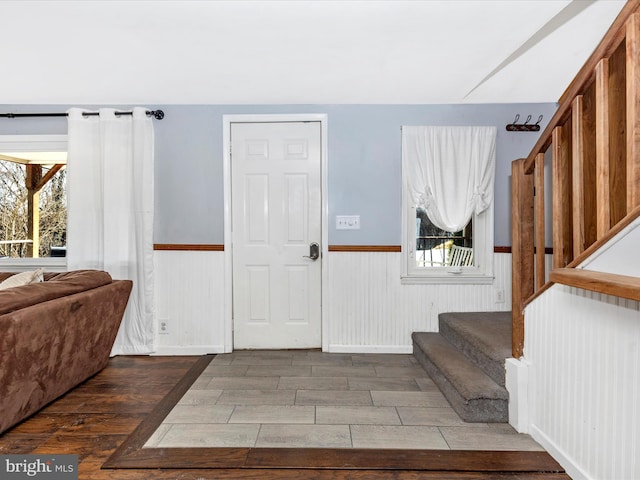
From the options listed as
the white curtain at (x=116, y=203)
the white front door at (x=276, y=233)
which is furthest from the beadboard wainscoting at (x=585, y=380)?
the white curtain at (x=116, y=203)

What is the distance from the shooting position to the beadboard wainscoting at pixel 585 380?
56.6 inches

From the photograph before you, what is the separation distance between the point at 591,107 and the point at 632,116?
46 centimetres

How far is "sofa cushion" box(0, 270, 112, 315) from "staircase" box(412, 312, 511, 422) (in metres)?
2.45

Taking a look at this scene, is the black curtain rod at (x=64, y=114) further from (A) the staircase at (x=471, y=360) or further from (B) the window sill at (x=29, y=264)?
(A) the staircase at (x=471, y=360)

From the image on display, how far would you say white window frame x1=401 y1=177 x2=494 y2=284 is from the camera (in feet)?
11.6

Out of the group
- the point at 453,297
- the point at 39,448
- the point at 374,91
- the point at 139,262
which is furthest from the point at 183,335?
the point at 374,91

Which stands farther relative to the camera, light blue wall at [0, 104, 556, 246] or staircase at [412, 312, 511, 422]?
light blue wall at [0, 104, 556, 246]

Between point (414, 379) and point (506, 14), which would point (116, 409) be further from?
point (506, 14)

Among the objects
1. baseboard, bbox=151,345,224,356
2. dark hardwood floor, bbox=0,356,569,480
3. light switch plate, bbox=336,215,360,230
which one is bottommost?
dark hardwood floor, bbox=0,356,569,480

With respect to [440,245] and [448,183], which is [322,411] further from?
[448,183]

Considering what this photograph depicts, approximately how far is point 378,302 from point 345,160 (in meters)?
1.29

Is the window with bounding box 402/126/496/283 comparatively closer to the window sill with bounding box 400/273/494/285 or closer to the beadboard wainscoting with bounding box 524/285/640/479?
the window sill with bounding box 400/273/494/285

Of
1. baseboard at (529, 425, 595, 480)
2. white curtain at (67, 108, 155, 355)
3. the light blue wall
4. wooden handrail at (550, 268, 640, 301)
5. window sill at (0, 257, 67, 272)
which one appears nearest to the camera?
wooden handrail at (550, 268, 640, 301)

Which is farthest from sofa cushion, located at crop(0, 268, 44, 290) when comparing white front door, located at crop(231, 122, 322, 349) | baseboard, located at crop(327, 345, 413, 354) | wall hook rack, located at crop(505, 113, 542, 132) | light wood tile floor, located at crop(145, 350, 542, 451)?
wall hook rack, located at crop(505, 113, 542, 132)
